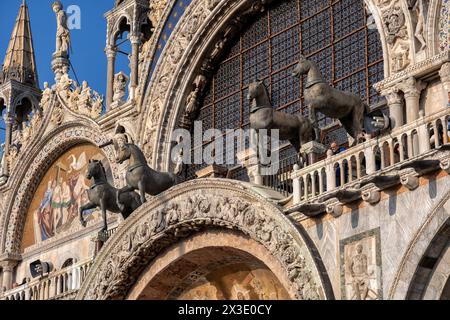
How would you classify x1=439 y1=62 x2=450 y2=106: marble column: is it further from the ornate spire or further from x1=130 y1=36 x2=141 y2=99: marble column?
the ornate spire

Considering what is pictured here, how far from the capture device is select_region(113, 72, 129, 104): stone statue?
29500mm

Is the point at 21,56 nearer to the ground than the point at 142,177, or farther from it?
farther from it

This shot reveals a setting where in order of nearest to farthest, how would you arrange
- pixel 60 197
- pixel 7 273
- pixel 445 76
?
pixel 445 76, pixel 60 197, pixel 7 273

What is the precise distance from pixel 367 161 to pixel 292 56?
8019 mm

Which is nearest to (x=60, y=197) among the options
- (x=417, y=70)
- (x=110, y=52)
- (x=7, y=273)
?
(x=7, y=273)

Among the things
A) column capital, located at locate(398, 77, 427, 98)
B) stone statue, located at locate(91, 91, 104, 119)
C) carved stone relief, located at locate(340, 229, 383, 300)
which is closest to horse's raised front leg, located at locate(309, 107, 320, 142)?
column capital, located at locate(398, 77, 427, 98)

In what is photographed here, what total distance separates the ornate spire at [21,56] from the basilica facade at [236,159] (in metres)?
0.06

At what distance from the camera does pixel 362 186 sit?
60.7ft

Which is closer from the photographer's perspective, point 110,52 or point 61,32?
point 110,52

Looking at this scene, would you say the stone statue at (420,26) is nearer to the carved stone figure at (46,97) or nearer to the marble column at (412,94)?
the marble column at (412,94)

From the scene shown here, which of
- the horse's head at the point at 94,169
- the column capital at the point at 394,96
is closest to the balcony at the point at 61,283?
the horse's head at the point at 94,169

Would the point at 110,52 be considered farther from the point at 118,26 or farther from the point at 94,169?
the point at 94,169

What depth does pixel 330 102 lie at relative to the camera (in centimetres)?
2062
